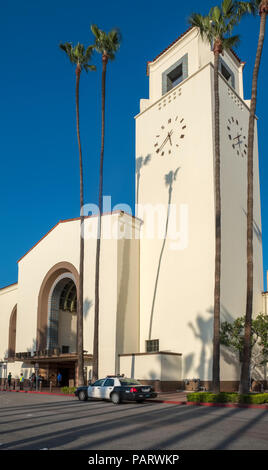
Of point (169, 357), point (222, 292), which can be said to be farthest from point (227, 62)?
point (169, 357)

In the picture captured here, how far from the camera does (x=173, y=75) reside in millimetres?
38375

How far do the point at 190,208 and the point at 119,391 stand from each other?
15.4 metres

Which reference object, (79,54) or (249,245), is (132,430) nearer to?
(249,245)

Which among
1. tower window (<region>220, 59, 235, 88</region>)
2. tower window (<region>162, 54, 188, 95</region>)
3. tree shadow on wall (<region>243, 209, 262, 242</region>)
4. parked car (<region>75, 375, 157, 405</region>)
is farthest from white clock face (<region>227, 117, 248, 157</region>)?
parked car (<region>75, 375, 157, 405</region>)

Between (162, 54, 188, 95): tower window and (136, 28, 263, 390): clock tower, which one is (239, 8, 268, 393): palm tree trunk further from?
(162, 54, 188, 95): tower window

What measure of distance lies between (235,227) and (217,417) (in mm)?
19125

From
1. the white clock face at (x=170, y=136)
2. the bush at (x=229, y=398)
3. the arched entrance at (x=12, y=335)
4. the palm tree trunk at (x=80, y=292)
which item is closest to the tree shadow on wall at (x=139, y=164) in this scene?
the white clock face at (x=170, y=136)

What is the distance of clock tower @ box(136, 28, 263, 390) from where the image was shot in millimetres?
29016

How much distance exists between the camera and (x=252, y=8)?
22688mm

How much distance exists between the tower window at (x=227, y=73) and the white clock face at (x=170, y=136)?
20.1 ft

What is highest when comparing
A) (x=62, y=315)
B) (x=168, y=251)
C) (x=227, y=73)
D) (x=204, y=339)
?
(x=227, y=73)

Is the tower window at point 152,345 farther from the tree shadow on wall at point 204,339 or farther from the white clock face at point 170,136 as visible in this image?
the white clock face at point 170,136

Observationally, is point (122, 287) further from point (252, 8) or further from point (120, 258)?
point (252, 8)

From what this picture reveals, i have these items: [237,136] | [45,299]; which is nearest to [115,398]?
[45,299]
